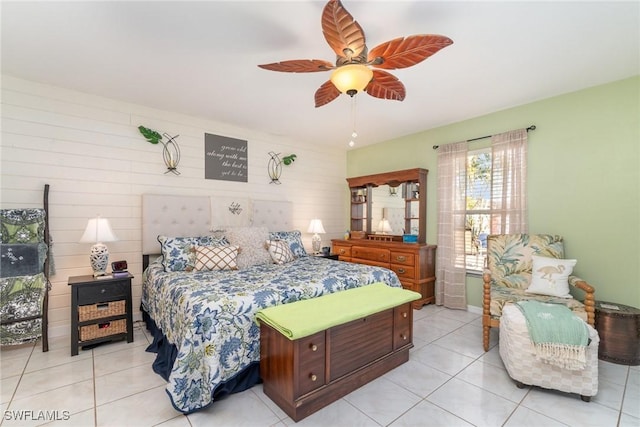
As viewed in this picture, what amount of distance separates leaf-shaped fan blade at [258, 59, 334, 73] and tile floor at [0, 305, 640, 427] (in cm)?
228

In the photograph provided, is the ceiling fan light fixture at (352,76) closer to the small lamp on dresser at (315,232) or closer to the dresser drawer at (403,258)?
the dresser drawer at (403,258)

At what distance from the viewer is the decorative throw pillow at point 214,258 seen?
119 inches

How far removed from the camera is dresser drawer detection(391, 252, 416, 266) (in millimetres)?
4000

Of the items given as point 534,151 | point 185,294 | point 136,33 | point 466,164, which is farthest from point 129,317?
point 534,151

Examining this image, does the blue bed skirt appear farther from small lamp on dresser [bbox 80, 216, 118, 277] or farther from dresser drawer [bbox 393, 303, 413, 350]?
dresser drawer [bbox 393, 303, 413, 350]

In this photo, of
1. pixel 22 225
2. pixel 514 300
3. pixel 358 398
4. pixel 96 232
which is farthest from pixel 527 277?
pixel 22 225

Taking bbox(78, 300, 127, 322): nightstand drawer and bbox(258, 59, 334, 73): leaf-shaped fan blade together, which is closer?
bbox(258, 59, 334, 73): leaf-shaped fan blade

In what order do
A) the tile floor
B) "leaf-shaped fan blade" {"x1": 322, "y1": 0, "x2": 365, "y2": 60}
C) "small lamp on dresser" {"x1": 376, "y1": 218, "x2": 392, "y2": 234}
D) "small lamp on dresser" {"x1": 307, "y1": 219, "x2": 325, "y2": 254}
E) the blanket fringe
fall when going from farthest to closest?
1. "small lamp on dresser" {"x1": 376, "y1": 218, "x2": 392, "y2": 234}
2. "small lamp on dresser" {"x1": 307, "y1": 219, "x2": 325, "y2": 254}
3. the blanket fringe
4. the tile floor
5. "leaf-shaped fan blade" {"x1": 322, "y1": 0, "x2": 365, "y2": 60}

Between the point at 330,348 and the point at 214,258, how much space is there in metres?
1.71

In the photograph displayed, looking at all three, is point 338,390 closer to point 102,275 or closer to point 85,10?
point 102,275

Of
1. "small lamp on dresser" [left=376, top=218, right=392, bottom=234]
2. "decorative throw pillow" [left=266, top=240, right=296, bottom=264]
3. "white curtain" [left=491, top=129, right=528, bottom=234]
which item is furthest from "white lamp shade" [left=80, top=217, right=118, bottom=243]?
"white curtain" [left=491, top=129, right=528, bottom=234]

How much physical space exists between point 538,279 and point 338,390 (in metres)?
2.31

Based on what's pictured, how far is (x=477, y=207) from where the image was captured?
381cm

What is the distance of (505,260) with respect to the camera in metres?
3.23
